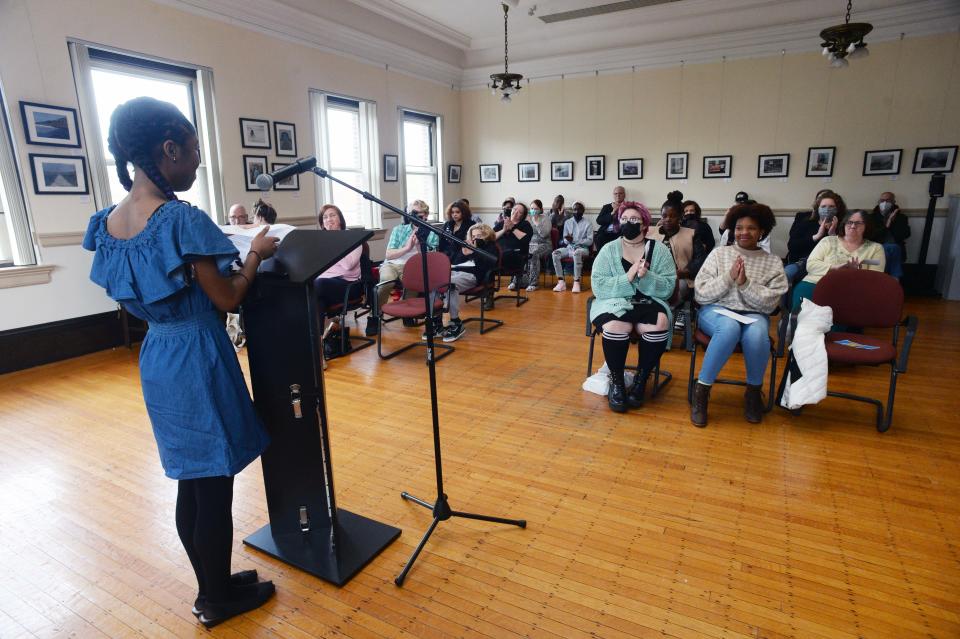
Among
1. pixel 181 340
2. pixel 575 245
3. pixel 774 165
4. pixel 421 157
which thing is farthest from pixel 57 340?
pixel 774 165

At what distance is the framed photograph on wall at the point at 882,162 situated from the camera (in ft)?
24.8

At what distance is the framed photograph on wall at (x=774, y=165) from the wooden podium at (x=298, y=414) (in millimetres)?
8316

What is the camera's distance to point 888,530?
7.73ft

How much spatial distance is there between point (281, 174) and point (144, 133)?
1.30 feet

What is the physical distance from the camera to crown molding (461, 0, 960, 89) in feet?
23.5

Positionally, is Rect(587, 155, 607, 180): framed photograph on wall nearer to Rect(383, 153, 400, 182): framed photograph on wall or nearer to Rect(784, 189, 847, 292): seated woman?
Rect(383, 153, 400, 182): framed photograph on wall

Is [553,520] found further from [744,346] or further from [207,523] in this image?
[744,346]

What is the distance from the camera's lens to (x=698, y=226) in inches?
241

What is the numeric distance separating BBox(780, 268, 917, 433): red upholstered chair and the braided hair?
11.7 feet

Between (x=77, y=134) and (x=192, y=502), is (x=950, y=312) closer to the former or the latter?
(x=192, y=502)

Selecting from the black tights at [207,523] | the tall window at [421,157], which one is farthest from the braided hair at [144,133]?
the tall window at [421,157]

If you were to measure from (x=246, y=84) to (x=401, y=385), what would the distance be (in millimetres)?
4487

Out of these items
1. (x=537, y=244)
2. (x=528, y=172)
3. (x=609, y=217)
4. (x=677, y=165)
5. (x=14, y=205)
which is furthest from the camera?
(x=528, y=172)

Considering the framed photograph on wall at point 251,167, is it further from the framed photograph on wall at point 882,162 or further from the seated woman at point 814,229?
the framed photograph on wall at point 882,162
